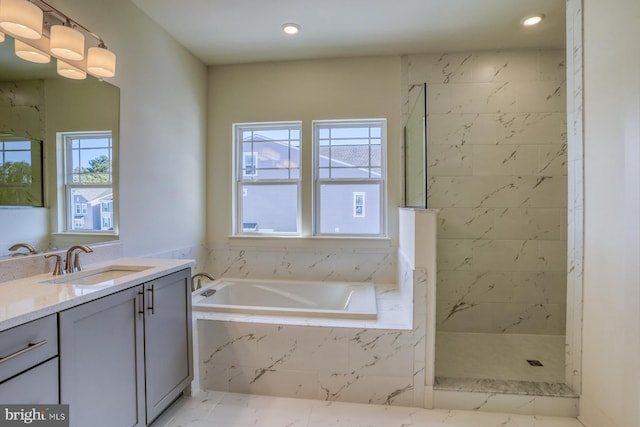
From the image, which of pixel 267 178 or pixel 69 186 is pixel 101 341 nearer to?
pixel 69 186

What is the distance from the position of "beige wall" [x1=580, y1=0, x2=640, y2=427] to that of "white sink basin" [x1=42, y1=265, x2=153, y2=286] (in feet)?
8.38

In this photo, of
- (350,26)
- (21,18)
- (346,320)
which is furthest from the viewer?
(350,26)

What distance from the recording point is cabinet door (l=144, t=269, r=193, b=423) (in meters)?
1.57

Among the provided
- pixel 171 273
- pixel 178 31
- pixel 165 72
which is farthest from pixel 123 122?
pixel 171 273

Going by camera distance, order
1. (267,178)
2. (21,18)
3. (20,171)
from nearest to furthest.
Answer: (21,18)
(20,171)
(267,178)

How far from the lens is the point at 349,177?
122 inches

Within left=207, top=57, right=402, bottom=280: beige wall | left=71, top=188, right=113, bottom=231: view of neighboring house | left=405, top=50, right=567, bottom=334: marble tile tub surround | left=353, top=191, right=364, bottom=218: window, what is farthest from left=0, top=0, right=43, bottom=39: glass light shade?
left=405, top=50, right=567, bottom=334: marble tile tub surround

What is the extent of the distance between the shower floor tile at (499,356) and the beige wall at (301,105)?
3.43 ft

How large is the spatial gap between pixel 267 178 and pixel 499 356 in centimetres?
263

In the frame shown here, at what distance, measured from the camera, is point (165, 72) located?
8.30 ft

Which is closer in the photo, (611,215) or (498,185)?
(611,215)

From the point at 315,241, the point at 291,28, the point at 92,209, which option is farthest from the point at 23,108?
the point at 315,241

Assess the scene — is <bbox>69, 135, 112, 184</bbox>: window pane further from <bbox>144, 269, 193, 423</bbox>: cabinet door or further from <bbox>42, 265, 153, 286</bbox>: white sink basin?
<bbox>144, 269, 193, 423</bbox>: cabinet door

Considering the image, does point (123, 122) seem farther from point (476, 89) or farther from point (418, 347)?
point (476, 89)
